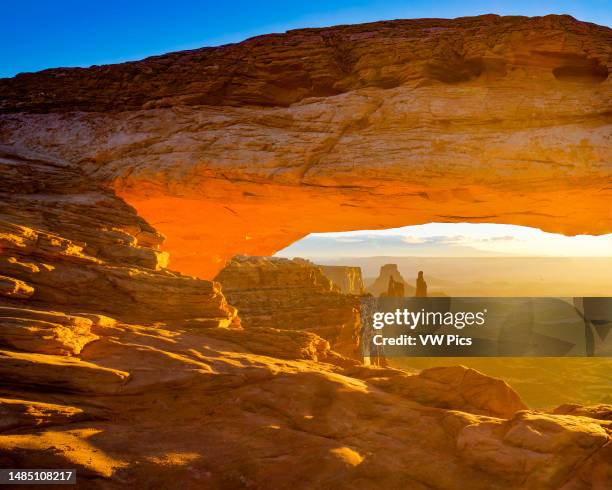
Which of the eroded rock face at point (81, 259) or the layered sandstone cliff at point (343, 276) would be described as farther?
the layered sandstone cliff at point (343, 276)

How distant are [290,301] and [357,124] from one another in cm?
2153

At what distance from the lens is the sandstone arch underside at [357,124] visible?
45.5ft

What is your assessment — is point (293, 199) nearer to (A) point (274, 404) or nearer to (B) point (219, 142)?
(B) point (219, 142)

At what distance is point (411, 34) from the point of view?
A: 51.3 ft

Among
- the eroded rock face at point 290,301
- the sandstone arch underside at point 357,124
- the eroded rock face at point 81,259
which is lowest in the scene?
the eroded rock face at point 290,301

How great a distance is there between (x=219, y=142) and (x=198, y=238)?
6.99 meters

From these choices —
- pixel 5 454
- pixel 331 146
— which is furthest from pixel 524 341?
pixel 5 454

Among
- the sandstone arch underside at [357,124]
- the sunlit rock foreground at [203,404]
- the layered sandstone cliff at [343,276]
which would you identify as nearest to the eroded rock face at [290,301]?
the sandstone arch underside at [357,124]

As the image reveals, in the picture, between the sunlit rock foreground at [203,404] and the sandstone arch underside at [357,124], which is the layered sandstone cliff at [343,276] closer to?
the sandstone arch underside at [357,124]

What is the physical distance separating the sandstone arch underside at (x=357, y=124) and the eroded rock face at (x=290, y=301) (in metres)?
16.0

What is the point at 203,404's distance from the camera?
8.09 metres

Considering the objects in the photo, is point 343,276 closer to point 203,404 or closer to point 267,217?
point 267,217

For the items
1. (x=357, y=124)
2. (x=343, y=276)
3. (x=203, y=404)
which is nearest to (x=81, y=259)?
(x=203, y=404)

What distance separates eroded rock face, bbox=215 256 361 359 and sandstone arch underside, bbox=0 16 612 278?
16.0 m
